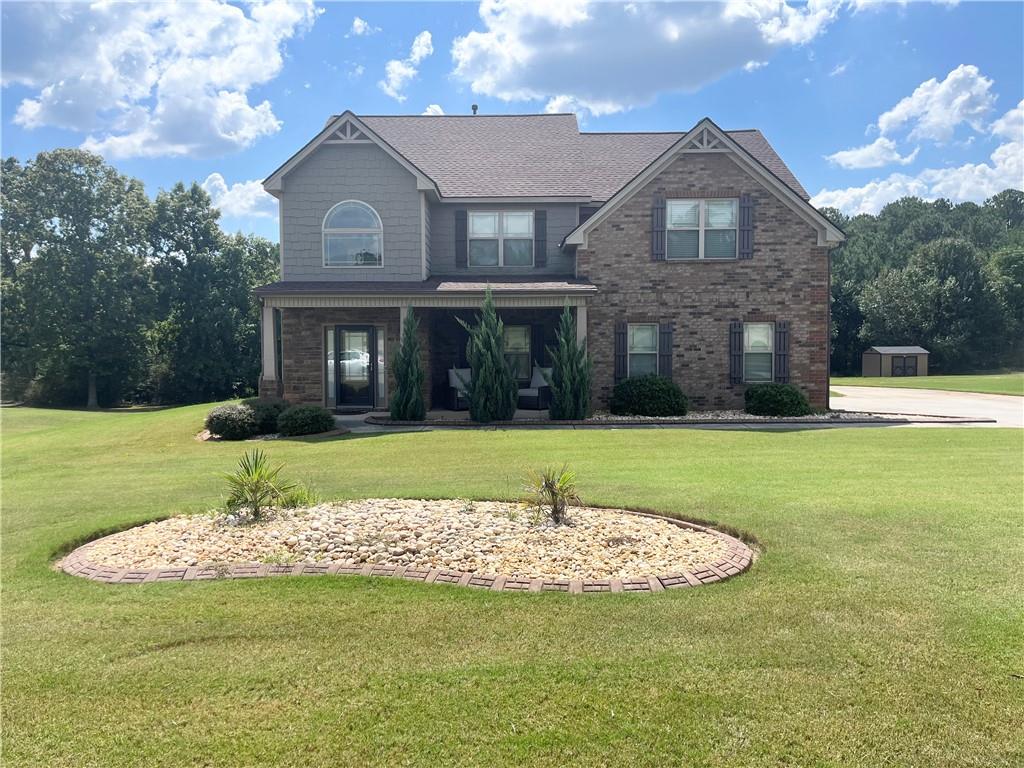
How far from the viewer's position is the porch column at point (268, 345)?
705 inches

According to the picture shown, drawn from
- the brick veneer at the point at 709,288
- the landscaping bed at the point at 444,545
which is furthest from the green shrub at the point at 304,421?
the landscaping bed at the point at 444,545

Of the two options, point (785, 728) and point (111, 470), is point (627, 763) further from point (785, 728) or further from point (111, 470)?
point (111, 470)

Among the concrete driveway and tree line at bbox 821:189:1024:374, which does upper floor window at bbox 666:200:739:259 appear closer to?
the concrete driveway

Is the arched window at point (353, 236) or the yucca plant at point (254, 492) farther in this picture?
the arched window at point (353, 236)

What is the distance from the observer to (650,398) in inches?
691

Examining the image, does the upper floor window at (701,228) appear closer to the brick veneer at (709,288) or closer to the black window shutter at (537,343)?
the brick veneer at (709,288)

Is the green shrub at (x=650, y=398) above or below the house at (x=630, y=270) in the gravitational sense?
below

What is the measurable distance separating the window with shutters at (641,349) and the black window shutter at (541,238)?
3258 millimetres

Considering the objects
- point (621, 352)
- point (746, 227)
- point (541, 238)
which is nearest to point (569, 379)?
point (621, 352)

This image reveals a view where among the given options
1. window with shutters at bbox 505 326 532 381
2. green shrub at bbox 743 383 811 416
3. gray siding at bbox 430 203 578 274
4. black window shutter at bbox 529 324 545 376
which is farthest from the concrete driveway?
gray siding at bbox 430 203 578 274

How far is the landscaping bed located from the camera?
5594 millimetres

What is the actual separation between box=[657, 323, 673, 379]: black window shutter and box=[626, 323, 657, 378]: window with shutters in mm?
128

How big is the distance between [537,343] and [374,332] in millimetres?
4556

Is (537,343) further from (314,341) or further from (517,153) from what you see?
(517,153)
